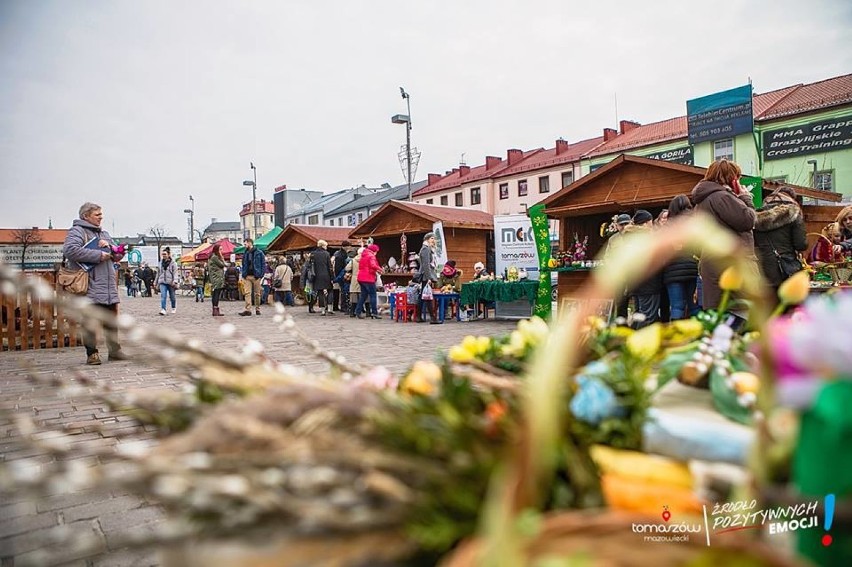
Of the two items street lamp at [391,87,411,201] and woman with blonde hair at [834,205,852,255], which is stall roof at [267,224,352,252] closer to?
street lamp at [391,87,411,201]

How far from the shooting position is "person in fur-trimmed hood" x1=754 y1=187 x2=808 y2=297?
5352mm

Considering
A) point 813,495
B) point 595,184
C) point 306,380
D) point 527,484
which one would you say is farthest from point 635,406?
point 595,184

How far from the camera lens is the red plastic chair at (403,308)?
12656 millimetres

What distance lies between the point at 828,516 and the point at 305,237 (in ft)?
74.9

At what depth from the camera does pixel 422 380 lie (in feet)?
3.49

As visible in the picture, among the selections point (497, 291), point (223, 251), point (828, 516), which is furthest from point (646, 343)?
point (223, 251)

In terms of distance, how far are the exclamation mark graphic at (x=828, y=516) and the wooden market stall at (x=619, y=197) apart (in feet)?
33.8

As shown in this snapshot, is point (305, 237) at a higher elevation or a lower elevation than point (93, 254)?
higher

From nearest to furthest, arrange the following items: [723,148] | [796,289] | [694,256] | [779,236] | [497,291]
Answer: [796,289] → [779,236] → [694,256] → [497,291] → [723,148]

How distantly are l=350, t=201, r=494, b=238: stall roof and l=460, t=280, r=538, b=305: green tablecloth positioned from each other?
3819mm

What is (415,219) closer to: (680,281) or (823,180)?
(680,281)

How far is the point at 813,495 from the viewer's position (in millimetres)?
638

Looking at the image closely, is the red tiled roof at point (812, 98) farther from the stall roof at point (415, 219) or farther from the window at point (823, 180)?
the stall roof at point (415, 219)

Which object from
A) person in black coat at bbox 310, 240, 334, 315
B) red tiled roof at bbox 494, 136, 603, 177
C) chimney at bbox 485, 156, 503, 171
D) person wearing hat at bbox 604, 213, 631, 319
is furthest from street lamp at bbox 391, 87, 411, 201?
chimney at bbox 485, 156, 503, 171
